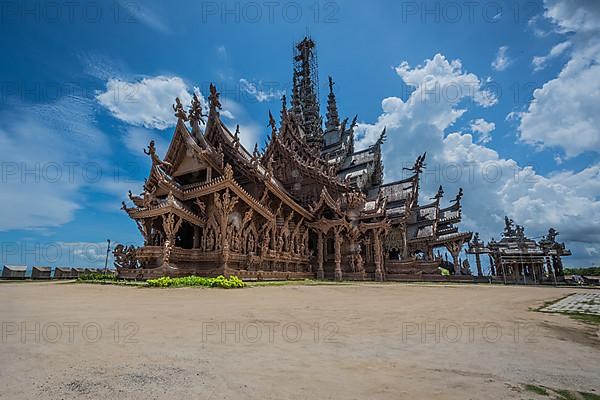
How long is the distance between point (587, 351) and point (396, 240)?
24928 millimetres

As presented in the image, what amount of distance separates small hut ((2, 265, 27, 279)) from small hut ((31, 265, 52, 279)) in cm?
48

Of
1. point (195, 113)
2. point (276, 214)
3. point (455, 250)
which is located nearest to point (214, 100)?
point (195, 113)

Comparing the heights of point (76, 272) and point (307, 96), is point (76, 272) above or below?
below

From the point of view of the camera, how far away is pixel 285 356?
318 centimetres

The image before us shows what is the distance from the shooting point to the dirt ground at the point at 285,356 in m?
2.29

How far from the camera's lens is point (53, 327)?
4234 millimetres

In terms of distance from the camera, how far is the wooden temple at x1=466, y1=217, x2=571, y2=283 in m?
27.5

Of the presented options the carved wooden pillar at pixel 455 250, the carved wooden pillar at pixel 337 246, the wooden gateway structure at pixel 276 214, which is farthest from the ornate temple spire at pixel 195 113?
the carved wooden pillar at pixel 455 250

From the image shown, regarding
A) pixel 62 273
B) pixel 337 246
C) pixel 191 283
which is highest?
pixel 337 246

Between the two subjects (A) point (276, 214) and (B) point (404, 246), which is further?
(B) point (404, 246)

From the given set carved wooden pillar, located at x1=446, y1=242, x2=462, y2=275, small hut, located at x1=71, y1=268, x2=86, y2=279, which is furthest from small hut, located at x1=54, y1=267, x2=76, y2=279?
carved wooden pillar, located at x1=446, y1=242, x2=462, y2=275

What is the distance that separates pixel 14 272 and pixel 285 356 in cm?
2564

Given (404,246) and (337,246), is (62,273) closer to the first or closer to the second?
(337,246)

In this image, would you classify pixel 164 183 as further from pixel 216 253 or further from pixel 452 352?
pixel 452 352
